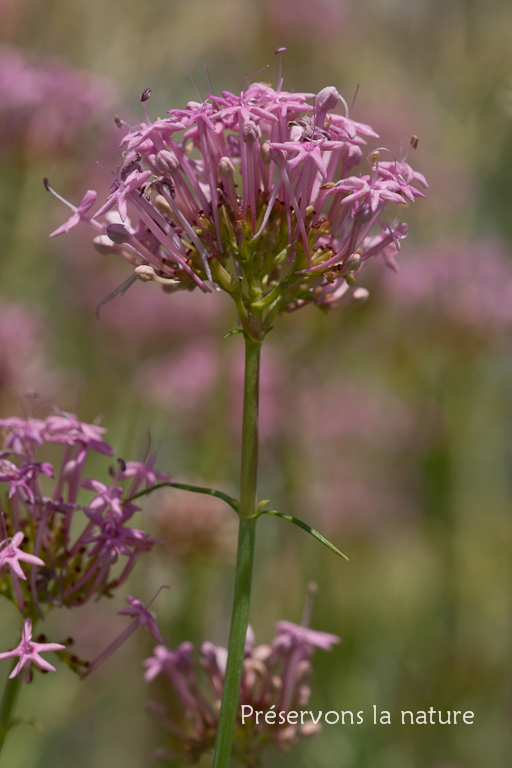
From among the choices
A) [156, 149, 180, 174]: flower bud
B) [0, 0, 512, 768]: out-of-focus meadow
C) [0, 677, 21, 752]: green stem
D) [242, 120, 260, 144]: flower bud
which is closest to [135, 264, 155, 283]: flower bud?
[156, 149, 180, 174]: flower bud

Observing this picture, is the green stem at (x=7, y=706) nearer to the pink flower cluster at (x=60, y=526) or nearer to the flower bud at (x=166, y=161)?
the pink flower cluster at (x=60, y=526)

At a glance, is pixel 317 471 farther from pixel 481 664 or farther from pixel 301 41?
pixel 301 41

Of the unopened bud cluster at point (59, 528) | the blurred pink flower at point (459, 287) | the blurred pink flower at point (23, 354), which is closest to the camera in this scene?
the unopened bud cluster at point (59, 528)

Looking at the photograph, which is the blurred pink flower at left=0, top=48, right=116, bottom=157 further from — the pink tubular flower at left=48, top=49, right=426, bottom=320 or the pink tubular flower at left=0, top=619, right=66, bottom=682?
the pink tubular flower at left=0, top=619, right=66, bottom=682

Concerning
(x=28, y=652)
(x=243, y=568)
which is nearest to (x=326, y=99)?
(x=243, y=568)

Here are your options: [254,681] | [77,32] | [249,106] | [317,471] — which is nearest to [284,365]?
[317,471]

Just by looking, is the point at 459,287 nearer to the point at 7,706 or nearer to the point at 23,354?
the point at 23,354

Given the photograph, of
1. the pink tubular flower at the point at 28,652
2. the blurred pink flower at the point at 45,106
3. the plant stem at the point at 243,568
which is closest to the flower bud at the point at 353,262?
the plant stem at the point at 243,568
